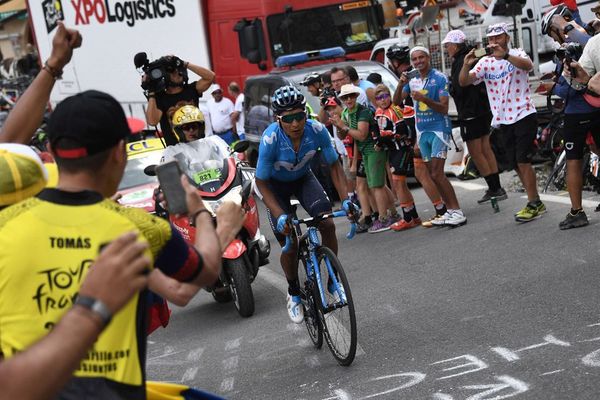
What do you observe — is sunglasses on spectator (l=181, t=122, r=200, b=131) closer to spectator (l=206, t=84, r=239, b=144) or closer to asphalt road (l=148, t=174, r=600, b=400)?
asphalt road (l=148, t=174, r=600, b=400)

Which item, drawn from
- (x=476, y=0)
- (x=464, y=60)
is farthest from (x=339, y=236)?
(x=476, y=0)

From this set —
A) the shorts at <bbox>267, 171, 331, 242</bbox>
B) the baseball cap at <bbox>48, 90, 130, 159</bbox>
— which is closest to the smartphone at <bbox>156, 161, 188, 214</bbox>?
the baseball cap at <bbox>48, 90, 130, 159</bbox>

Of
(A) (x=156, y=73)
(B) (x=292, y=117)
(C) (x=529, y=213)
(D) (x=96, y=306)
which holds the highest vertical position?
(D) (x=96, y=306)

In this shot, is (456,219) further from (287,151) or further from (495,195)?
(287,151)

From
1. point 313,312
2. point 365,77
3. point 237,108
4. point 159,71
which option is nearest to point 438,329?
point 313,312

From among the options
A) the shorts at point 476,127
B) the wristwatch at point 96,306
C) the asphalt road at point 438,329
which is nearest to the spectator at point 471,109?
the shorts at point 476,127

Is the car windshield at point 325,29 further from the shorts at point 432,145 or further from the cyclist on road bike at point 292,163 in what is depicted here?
the cyclist on road bike at point 292,163

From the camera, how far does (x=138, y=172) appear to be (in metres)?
14.1

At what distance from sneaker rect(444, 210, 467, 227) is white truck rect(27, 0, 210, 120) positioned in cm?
1067

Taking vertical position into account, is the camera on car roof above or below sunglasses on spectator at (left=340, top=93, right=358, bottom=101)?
above

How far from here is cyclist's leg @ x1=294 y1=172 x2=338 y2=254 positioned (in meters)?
8.16

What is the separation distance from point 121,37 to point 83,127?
23.8 meters

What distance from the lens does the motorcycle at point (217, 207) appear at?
31.0 feet

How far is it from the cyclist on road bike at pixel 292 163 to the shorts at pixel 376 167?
169 inches
